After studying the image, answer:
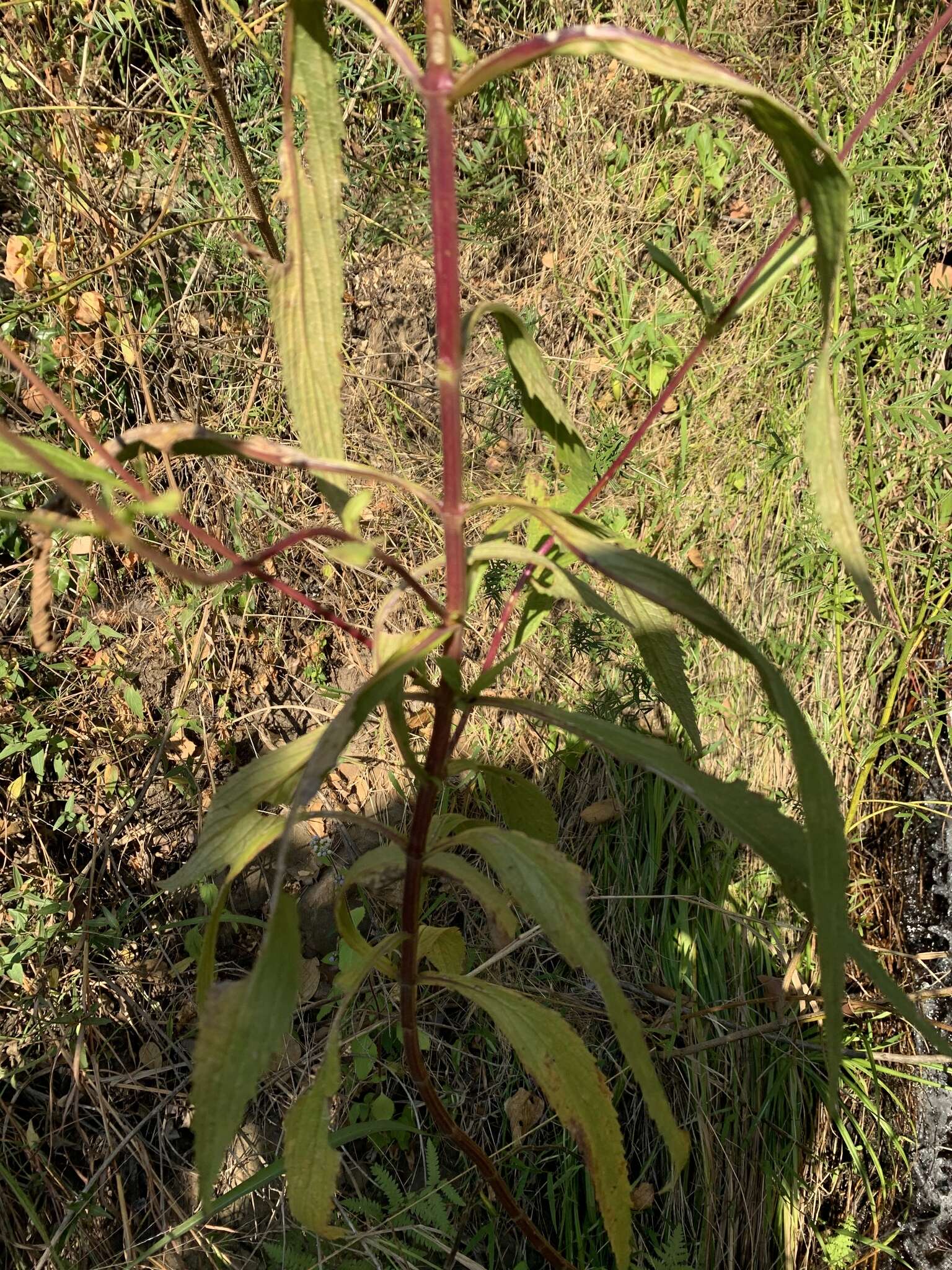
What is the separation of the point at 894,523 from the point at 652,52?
76.6 inches

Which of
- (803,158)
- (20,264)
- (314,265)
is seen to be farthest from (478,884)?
(20,264)

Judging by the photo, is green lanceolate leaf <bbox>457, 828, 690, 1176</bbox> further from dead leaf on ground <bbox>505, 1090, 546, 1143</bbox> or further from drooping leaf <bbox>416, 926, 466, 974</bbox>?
dead leaf on ground <bbox>505, 1090, 546, 1143</bbox>

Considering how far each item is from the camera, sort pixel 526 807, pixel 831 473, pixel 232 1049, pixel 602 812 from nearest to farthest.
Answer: pixel 232 1049 → pixel 831 473 → pixel 526 807 → pixel 602 812

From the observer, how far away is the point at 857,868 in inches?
97.8

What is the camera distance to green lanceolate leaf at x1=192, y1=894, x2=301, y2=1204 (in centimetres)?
81

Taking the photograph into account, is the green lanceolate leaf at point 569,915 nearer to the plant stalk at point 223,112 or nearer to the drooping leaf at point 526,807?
the drooping leaf at point 526,807

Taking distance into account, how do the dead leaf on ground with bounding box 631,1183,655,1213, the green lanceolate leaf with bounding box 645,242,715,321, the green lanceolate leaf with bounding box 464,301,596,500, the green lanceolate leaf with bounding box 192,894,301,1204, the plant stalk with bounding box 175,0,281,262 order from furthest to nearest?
the dead leaf on ground with bounding box 631,1183,655,1213 → the plant stalk with bounding box 175,0,281,262 → the green lanceolate leaf with bounding box 464,301,596,500 → the green lanceolate leaf with bounding box 645,242,715,321 → the green lanceolate leaf with bounding box 192,894,301,1204

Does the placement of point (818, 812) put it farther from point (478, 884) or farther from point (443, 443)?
point (443, 443)

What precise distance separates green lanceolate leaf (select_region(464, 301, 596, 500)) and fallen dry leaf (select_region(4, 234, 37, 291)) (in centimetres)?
154

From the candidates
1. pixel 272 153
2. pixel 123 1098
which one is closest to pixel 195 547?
pixel 272 153

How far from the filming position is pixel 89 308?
7.71 ft

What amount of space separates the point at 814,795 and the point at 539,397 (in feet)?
1.95

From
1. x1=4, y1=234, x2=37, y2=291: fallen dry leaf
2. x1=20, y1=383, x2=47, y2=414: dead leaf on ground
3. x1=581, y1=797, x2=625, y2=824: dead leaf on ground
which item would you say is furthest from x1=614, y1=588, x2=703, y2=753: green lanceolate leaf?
x1=4, y1=234, x2=37, y2=291: fallen dry leaf

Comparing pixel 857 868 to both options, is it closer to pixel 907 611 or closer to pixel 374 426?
pixel 907 611
